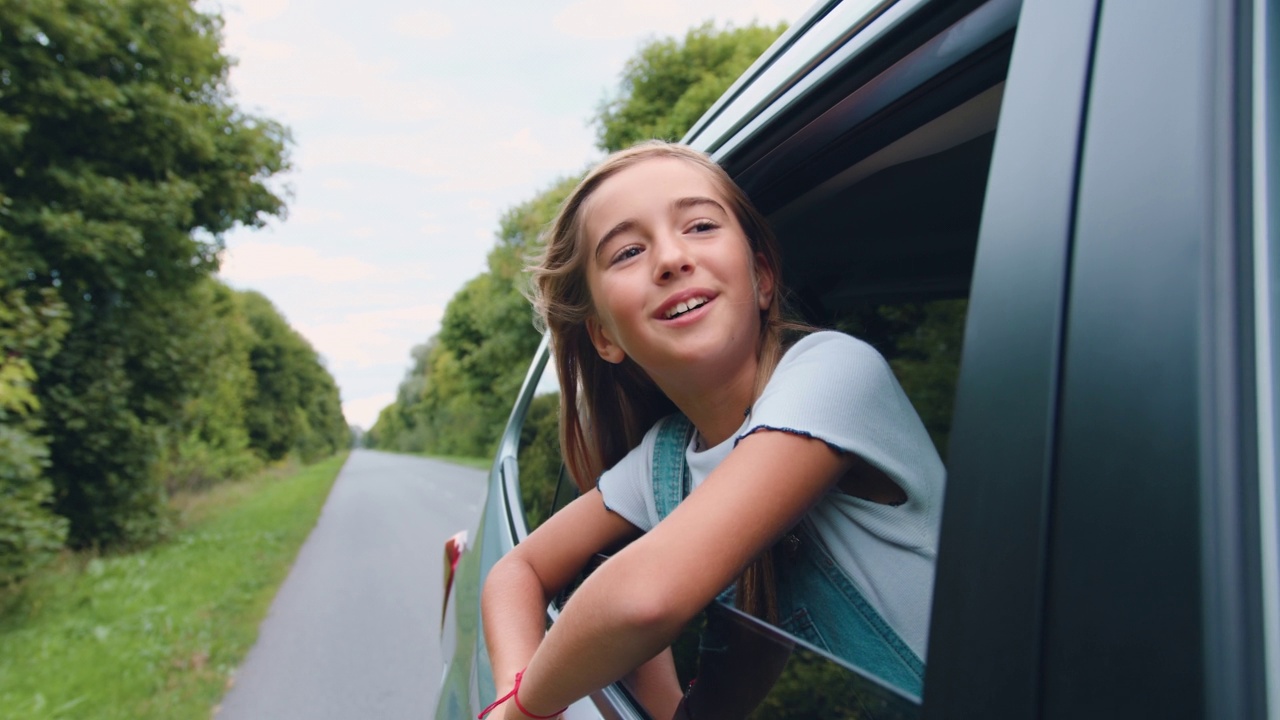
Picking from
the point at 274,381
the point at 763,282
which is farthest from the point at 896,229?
the point at 274,381

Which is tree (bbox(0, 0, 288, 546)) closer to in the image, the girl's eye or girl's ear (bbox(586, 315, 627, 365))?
girl's ear (bbox(586, 315, 627, 365))

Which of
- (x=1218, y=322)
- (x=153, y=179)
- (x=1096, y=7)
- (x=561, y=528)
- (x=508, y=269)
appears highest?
(x=508, y=269)

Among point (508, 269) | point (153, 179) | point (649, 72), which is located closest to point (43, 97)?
point (153, 179)

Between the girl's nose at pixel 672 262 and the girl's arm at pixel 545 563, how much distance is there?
490mm

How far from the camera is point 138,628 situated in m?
5.83

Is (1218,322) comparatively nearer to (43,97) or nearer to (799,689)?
(799,689)

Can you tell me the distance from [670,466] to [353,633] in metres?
5.69

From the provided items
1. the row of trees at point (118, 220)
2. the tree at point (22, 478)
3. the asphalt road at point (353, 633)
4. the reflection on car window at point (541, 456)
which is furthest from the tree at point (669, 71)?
the reflection on car window at point (541, 456)

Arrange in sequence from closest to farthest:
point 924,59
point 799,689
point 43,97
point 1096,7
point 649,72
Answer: point 1096,7, point 799,689, point 924,59, point 43,97, point 649,72

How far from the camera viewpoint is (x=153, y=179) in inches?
→ 381

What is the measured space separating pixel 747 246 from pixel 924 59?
43 cm

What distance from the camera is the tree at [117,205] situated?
8.27 m

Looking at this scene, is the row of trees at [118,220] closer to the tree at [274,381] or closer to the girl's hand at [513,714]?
the girl's hand at [513,714]

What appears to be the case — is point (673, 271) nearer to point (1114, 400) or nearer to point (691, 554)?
point (691, 554)
